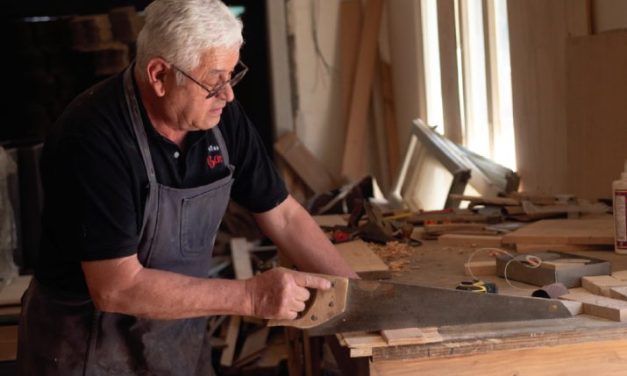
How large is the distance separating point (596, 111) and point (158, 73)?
216 centimetres

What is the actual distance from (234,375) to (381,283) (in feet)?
13.1

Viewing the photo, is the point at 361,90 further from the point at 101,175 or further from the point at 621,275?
the point at 101,175

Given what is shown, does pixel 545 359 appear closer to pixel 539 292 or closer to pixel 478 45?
pixel 539 292

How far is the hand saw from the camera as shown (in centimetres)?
246

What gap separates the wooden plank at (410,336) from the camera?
2.33 m

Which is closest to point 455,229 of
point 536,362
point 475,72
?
point 536,362

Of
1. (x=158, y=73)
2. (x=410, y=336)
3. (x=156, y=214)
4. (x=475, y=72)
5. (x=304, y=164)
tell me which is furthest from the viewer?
(x=304, y=164)

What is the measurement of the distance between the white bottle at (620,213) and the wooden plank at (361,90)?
18.5 ft

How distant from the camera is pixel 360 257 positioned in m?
3.25

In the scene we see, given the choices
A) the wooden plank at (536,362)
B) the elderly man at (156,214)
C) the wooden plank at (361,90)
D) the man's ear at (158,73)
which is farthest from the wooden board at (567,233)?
the wooden plank at (361,90)

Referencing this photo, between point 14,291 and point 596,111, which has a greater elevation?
point 596,111

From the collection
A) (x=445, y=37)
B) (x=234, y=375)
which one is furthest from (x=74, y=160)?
(x=445, y=37)

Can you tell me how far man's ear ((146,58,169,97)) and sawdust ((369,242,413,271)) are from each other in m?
1.06

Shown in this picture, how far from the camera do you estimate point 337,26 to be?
8.86m
